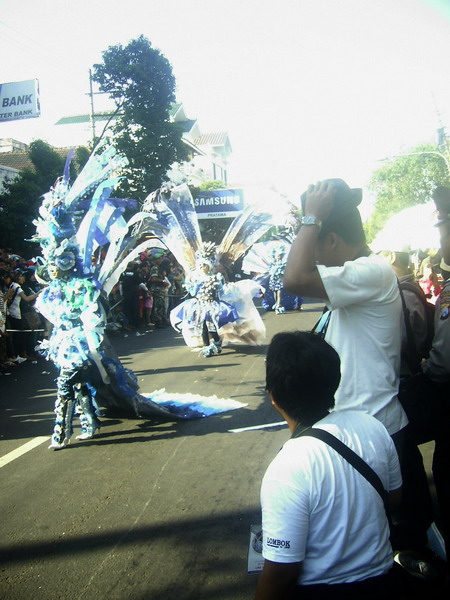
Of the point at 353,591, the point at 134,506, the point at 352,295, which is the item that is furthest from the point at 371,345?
the point at 134,506

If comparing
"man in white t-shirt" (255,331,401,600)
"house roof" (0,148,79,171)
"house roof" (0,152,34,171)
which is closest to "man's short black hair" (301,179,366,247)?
"man in white t-shirt" (255,331,401,600)

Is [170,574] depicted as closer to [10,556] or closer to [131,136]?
[10,556]

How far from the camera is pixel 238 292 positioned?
9.86 metres

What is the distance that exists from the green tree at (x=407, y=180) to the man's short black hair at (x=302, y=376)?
122 ft

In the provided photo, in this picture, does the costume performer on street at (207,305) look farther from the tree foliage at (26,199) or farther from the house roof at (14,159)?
the house roof at (14,159)

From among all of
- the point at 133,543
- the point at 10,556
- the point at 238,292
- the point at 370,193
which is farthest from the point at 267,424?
the point at 370,193

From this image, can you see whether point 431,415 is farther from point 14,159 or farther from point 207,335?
point 14,159

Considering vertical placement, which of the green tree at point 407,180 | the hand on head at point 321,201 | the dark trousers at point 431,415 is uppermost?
the green tree at point 407,180

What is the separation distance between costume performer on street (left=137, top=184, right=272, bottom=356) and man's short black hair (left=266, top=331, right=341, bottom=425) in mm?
7585

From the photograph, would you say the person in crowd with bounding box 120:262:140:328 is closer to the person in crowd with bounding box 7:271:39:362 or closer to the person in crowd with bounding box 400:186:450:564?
the person in crowd with bounding box 7:271:39:362

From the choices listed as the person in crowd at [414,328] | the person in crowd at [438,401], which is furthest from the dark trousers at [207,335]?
the person in crowd at [438,401]

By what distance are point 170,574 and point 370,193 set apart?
140ft

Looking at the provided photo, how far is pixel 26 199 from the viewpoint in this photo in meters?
15.0

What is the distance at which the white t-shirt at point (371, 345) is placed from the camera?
2064 millimetres
